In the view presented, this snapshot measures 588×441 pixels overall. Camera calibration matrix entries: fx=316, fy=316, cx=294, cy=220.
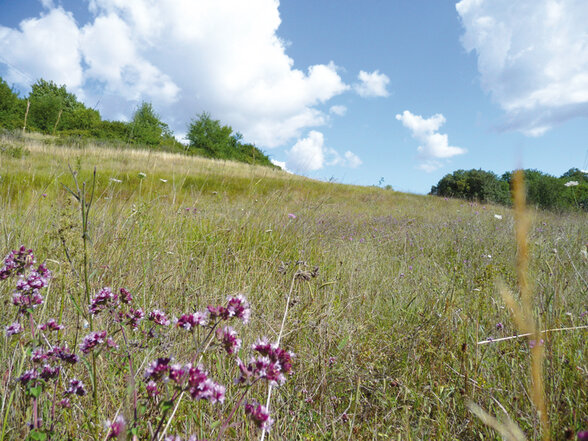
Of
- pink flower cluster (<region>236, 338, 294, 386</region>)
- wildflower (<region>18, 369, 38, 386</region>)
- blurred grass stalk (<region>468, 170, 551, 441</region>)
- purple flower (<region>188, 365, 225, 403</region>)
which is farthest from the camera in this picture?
wildflower (<region>18, 369, 38, 386</region>)

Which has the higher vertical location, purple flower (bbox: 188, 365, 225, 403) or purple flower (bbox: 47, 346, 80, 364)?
purple flower (bbox: 188, 365, 225, 403)

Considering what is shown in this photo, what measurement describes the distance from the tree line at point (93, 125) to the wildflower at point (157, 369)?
17110 mm

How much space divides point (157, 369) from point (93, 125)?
3688cm

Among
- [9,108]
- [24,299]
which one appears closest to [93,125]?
[9,108]

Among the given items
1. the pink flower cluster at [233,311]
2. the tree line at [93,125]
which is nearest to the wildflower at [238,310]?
the pink flower cluster at [233,311]

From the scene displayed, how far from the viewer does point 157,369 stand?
81cm

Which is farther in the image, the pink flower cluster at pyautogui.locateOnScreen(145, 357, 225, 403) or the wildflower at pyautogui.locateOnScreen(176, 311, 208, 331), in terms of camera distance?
the wildflower at pyautogui.locateOnScreen(176, 311, 208, 331)

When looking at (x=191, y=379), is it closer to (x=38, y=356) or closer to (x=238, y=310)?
(x=238, y=310)

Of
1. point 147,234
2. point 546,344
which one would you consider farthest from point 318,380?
point 147,234

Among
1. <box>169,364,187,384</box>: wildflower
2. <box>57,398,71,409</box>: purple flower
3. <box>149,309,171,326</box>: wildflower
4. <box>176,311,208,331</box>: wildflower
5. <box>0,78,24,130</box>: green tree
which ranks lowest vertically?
<box>57,398,71,409</box>: purple flower

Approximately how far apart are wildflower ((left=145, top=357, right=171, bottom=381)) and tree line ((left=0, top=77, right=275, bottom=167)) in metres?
17.1

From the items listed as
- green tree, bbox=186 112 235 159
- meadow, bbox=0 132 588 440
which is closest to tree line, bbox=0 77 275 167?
green tree, bbox=186 112 235 159

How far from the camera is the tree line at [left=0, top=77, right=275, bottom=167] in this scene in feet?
79.8

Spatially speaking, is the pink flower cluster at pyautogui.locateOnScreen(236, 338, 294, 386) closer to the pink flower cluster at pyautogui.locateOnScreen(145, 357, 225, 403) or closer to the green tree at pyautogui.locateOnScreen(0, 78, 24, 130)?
the pink flower cluster at pyautogui.locateOnScreen(145, 357, 225, 403)
